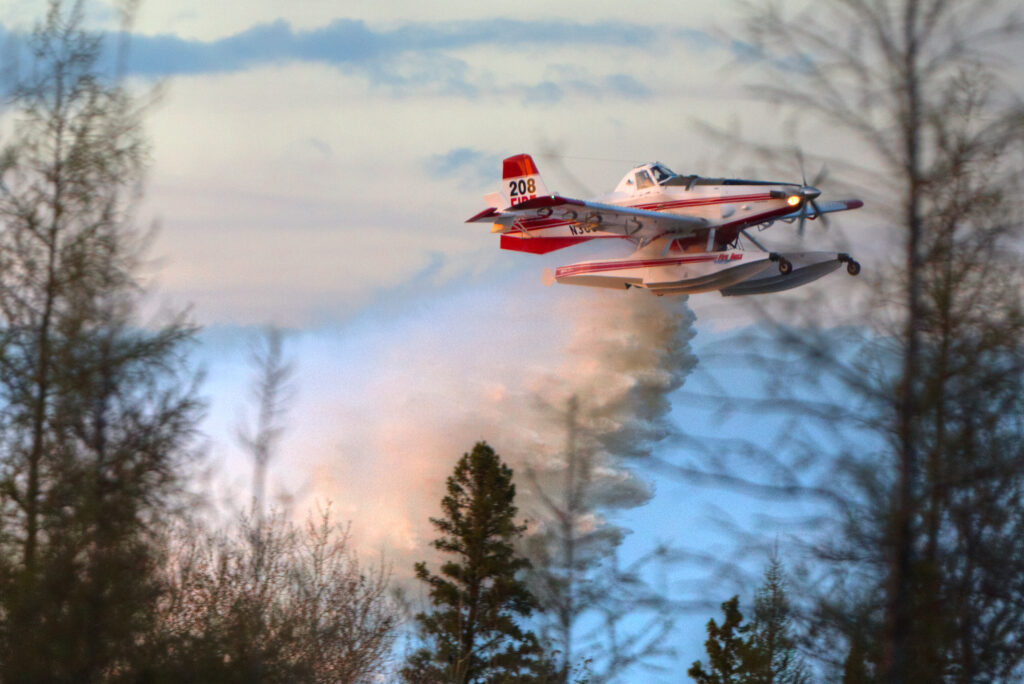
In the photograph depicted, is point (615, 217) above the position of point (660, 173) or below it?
below

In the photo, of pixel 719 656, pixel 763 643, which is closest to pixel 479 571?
pixel 719 656

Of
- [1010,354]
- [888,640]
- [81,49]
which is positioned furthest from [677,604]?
[81,49]

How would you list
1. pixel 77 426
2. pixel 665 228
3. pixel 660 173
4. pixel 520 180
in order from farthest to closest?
1. pixel 520 180
2. pixel 660 173
3. pixel 665 228
4. pixel 77 426

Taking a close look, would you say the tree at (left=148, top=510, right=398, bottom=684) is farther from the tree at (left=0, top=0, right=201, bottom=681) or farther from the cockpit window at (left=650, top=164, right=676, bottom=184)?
the cockpit window at (left=650, top=164, right=676, bottom=184)

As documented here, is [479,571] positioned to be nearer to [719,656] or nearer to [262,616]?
[719,656]

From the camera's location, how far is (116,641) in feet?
34.9

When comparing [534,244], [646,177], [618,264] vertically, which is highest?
[646,177]

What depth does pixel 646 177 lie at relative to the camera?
83.5 ft

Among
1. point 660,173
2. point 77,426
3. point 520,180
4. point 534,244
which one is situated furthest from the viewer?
point 520,180

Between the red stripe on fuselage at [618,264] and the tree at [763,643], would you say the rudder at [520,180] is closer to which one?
the red stripe on fuselage at [618,264]

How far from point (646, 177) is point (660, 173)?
343 millimetres

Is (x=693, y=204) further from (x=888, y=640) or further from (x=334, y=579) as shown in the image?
(x=888, y=640)

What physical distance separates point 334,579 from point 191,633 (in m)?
10.8

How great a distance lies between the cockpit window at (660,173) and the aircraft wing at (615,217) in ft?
3.74
